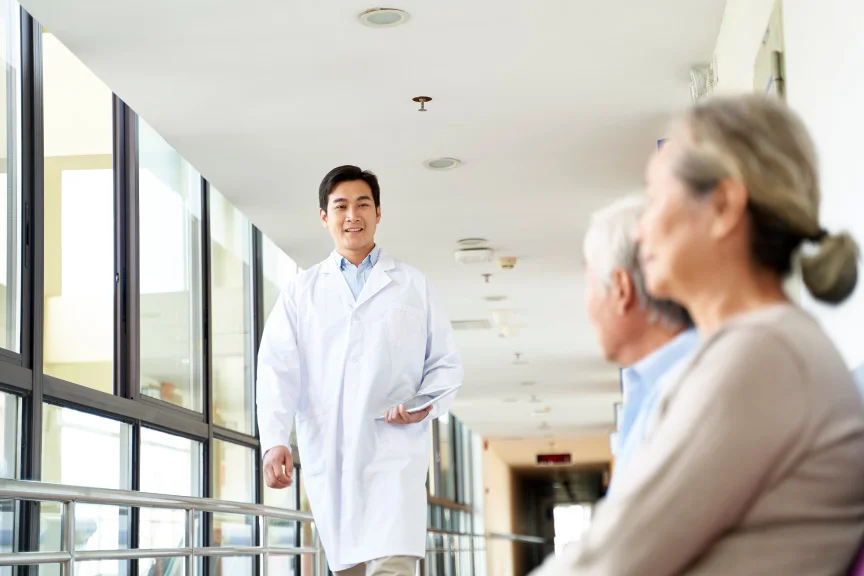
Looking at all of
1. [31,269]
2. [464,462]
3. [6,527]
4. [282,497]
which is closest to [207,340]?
[282,497]

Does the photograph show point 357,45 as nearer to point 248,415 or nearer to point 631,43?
point 631,43

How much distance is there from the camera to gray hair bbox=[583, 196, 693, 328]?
3.86 ft

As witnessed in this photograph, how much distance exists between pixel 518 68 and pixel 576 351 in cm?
736

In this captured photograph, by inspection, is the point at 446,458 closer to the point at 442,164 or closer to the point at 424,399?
the point at 442,164

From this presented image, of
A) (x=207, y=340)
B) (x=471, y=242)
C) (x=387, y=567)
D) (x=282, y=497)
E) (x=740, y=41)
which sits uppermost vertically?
(x=471, y=242)

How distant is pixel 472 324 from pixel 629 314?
29.5 ft

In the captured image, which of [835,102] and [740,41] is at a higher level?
[740,41]

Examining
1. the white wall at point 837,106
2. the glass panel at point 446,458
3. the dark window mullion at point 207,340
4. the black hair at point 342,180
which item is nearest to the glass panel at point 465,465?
the glass panel at point 446,458

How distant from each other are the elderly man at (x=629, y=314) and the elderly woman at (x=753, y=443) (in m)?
0.26

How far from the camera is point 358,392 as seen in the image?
3.04m

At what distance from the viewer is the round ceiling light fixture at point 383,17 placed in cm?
406

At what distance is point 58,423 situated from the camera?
13.6 ft

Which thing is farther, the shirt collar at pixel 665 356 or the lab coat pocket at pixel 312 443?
the lab coat pocket at pixel 312 443

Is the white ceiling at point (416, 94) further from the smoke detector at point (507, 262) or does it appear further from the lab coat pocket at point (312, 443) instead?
the lab coat pocket at point (312, 443)
